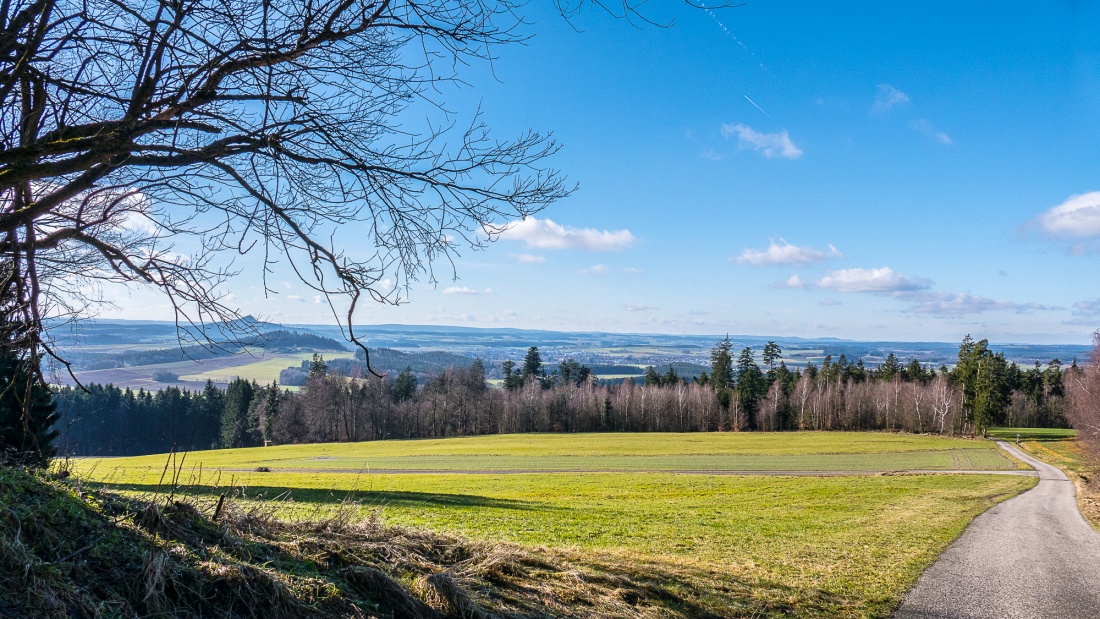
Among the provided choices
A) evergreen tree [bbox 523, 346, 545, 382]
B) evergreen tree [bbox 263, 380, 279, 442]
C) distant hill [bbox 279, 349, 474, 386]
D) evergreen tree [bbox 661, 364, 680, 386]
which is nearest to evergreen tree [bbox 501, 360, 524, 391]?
evergreen tree [bbox 523, 346, 545, 382]

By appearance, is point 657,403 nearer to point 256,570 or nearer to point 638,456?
point 638,456

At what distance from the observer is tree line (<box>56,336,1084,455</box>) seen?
76.2 m

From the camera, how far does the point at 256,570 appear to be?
4023 millimetres

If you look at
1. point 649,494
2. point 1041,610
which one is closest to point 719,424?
point 649,494

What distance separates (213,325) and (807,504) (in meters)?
22.9

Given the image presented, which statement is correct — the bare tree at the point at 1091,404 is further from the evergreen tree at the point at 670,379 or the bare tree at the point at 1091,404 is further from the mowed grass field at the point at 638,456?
the evergreen tree at the point at 670,379

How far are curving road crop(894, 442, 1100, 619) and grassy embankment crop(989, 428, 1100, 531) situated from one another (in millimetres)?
4037

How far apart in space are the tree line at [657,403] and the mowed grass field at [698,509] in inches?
981

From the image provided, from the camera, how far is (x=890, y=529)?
47.1ft

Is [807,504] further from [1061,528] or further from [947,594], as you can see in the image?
[947,594]

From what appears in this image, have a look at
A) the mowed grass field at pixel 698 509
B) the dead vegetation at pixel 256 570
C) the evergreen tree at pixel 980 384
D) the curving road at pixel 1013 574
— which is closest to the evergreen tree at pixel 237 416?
the mowed grass field at pixel 698 509

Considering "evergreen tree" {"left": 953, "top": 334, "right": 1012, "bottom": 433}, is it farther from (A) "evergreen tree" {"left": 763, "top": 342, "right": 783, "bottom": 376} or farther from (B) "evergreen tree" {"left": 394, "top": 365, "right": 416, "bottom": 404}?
(B) "evergreen tree" {"left": 394, "top": 365, "right": 416, "bottom": 404}

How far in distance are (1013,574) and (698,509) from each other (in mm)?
10975

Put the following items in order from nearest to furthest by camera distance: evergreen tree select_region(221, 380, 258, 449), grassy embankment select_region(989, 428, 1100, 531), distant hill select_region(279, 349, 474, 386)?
grassy embankment select_region(989, 428, 1100, 531), evergreen tree select_region(221, 380, 258, 449), distant hill select_region(279, 349, 474, 386)
